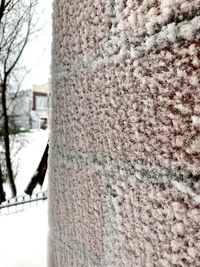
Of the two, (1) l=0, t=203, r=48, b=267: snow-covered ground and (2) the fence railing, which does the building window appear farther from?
(1) l=0, t=203, r=48, b=267: snow-covered ground

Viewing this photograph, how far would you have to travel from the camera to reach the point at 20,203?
10.7m

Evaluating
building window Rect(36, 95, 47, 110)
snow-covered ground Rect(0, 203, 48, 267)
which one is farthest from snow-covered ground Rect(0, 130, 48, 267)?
building window Rect(36, 95, 47, 110)

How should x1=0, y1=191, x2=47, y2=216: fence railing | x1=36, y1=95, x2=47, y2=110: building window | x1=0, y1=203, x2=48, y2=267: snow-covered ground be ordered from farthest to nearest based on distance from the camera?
x1=36, y1=95, x2=47, y2=110: building window < x1=0, y1=191, x2=47, y2=216: fence railing < x1=0, y1=203, x2=48, y2=267: snow-covered ground

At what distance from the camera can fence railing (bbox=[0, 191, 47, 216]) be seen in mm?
10342

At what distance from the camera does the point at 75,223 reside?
34.1 inches

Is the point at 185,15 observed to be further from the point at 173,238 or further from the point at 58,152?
the point at 58,152

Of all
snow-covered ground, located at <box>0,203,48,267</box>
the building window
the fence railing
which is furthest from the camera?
the building window

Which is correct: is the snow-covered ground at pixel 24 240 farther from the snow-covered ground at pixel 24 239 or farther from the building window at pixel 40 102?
the building window at pixel 40 102

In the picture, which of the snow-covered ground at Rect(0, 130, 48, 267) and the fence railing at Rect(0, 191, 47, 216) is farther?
the fence railing at Rect(0, 191, 47, 216)

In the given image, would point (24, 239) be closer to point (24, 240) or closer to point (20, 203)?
point (24, 240)

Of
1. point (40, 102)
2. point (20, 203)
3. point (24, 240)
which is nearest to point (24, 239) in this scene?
point (24, 240)

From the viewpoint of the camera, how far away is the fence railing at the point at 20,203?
33.9 feet

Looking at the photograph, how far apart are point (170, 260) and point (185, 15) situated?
1.32ft

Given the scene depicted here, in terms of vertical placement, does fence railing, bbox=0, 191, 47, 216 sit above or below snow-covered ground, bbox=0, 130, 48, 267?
below
